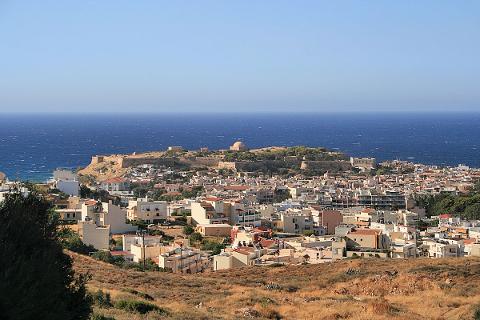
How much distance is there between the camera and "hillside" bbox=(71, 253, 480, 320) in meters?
15.4

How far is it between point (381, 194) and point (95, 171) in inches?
1352

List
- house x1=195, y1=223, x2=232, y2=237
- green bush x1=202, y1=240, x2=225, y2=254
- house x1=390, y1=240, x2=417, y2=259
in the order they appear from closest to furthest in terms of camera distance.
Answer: house x1=390, y1=240, x2=417, y2=259
green bush x1=202, y1=240, x2=225, y2=254
house x1=195, y1=223, x2=232, y2=237

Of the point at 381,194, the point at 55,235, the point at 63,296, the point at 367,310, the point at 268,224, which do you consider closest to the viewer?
the point at 63,296

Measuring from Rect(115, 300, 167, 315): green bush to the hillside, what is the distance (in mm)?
273

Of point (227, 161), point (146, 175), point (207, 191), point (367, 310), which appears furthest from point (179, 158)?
point (367, 310)

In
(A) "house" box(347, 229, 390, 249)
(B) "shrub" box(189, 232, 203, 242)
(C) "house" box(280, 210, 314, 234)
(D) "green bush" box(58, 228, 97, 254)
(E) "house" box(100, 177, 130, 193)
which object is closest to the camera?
(D) "green bush" box(58, 228, 97, 254)

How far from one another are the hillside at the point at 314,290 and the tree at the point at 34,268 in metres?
2.29

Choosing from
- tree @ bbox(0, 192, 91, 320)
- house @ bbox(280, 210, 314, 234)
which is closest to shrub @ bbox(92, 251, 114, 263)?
tree @ bbox(0, 192, 91, 320)

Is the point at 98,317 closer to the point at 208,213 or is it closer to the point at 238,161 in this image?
the point at 208,213

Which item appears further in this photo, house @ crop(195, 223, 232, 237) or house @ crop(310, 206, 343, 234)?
house @ crop(310, 206, 343, 234)

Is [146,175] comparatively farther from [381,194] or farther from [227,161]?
[381,194]

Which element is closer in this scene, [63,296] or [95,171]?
[63,296]

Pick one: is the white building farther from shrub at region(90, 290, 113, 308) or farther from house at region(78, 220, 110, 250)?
shrub at region(90, 290, 113, 308)

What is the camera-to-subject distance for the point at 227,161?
251 ft
